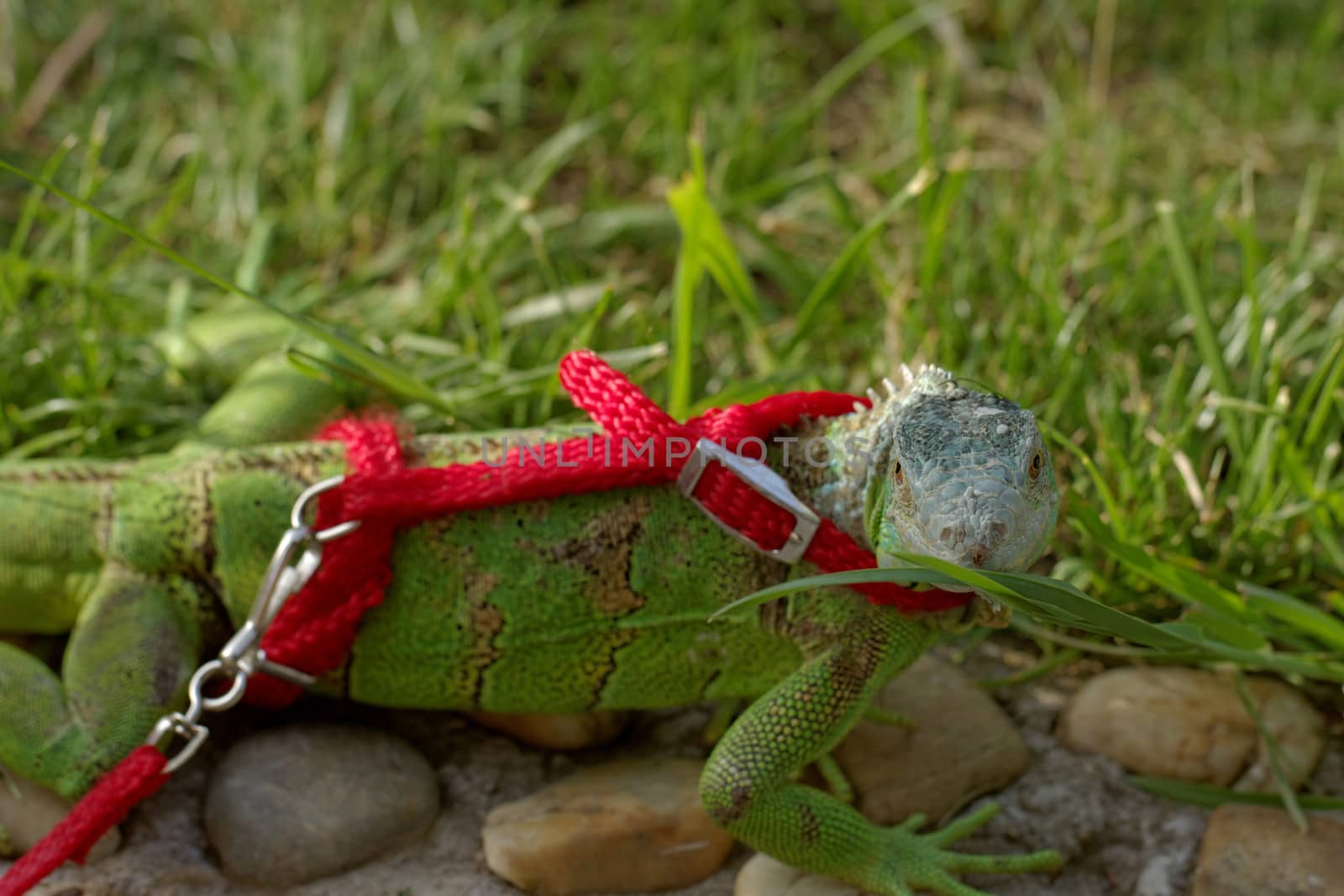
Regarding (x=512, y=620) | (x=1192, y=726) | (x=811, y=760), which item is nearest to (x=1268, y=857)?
(x=1192, y=726)

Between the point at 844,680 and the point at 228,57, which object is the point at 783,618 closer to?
the point at 844,680

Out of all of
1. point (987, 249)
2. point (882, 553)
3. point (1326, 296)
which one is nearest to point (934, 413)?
point (882, 553)

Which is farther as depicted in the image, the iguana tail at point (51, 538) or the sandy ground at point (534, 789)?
the iguana tail at point (51, 538)

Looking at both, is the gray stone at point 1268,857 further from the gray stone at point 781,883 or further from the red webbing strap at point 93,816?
the red webbing strap at point 93,816

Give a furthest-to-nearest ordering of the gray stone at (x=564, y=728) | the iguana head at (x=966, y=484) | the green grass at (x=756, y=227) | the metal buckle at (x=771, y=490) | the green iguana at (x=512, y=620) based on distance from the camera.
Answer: the green grass at (x=756, y=227) < the gray stone at (x=564, y=728) < the green iguana at (x=512, y=620) < the metal buckle at (x=771, y=490) < the iguana head at (x=966, y=484)

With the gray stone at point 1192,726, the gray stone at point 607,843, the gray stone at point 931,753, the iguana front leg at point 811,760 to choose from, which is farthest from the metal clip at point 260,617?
the gray stone at point 1192,726

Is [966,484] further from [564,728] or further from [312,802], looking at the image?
[312,802]

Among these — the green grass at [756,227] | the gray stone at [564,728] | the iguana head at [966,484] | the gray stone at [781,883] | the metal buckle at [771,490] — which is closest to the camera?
the iguana head at [966,484]
